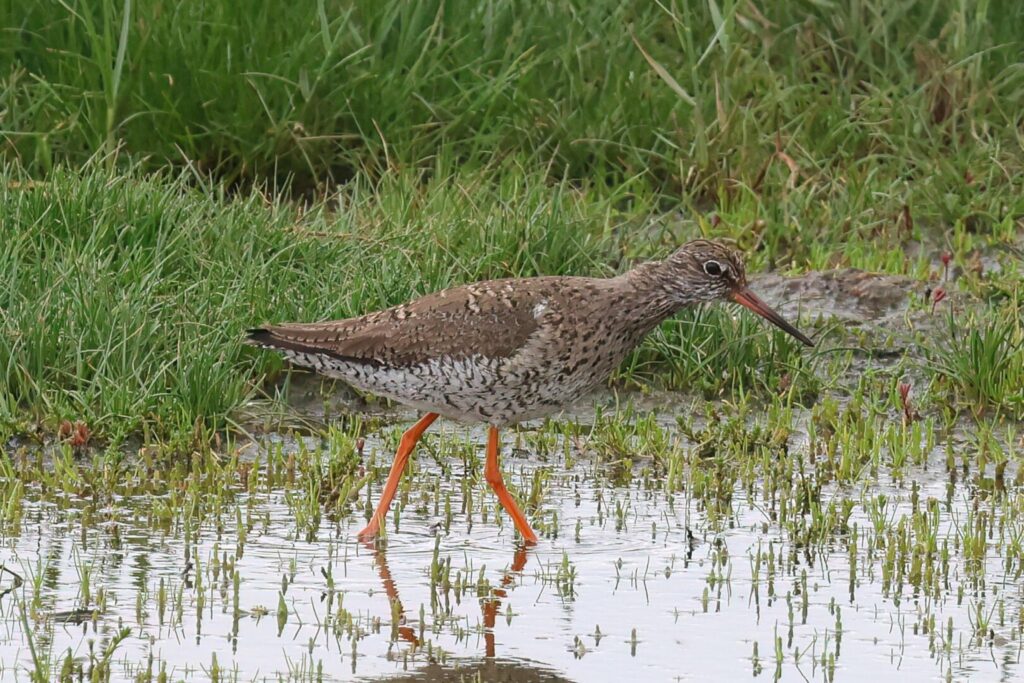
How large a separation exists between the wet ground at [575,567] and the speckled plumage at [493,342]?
0.48m

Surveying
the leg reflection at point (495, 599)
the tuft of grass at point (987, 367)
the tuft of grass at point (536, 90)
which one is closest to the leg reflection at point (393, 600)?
the leg reflection at point (495, 599)

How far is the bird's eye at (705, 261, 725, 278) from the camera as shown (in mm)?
7113

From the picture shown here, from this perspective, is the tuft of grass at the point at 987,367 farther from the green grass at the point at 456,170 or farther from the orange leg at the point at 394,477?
the orange leg at the point at 394,477

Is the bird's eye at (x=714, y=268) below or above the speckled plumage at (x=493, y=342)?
above

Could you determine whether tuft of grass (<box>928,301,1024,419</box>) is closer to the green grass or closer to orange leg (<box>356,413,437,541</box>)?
the green grass

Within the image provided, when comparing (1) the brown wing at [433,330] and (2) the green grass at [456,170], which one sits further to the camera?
(2) the green grass at [456,170]

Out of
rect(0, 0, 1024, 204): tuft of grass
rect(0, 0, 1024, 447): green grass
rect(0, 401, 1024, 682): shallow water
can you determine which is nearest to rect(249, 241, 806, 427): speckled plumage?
rect(0, 401, 1024, 682): shallow water

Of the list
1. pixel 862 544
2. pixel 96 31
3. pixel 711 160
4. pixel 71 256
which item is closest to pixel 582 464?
pixel 862 544

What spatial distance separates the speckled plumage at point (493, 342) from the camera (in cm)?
665

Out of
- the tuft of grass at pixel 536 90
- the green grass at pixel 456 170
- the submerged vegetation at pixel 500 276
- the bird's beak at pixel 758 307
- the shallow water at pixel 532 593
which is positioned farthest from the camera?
the tuft of grass at pixel 536 90

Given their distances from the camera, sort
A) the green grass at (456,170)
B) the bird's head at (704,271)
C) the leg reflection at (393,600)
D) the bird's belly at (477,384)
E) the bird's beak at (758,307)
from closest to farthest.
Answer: the leg reflection at (393,600) < the bird's belly at (477,384) < the bird's head at (704,271) < the bird's beak at (758,307) < the green grass at (456,170)

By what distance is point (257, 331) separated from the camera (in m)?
6.79

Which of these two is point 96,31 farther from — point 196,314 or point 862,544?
point 862,544

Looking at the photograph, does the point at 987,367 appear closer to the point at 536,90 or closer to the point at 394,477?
the point at 394,477
